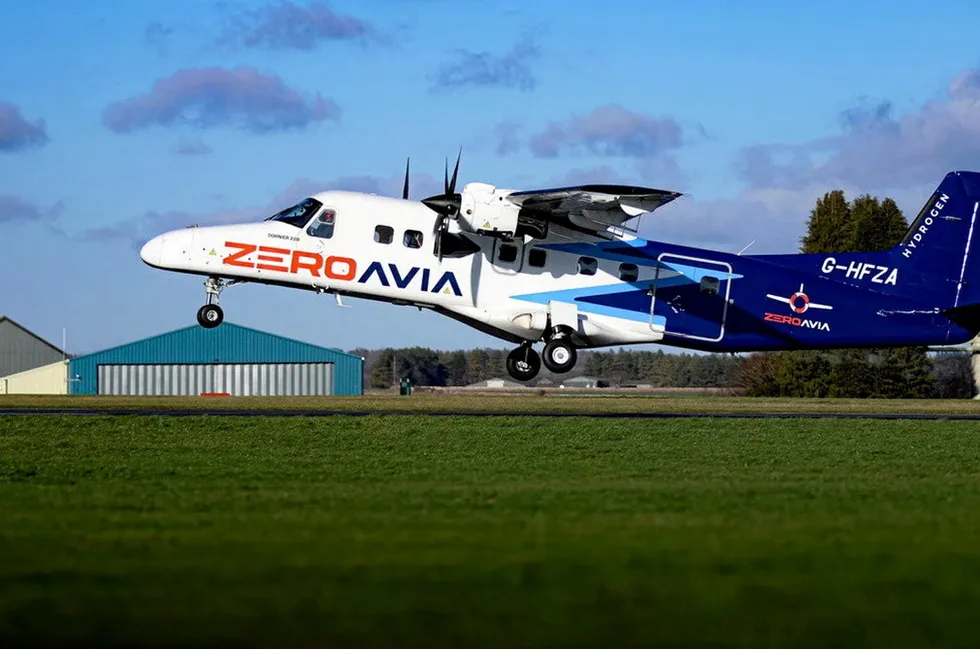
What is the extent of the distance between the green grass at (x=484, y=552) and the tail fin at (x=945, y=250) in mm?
18205

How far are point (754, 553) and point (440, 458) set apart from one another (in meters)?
10.7

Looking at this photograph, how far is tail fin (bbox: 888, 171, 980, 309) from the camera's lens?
119 ft

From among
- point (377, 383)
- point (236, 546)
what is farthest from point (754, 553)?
point (377, 383)

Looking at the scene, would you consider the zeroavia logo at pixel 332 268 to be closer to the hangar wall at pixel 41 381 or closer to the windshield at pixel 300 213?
the windshield at pixel 300 213

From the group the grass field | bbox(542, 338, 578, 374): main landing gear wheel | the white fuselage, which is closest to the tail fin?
the grass field

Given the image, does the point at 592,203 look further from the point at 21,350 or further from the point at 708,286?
the point at 21,350

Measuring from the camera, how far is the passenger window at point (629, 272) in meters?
34.6

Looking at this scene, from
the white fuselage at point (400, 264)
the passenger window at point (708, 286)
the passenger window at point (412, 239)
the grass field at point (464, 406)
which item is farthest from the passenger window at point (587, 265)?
the passenger window at point (412, 239)

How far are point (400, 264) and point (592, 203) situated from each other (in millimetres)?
5167

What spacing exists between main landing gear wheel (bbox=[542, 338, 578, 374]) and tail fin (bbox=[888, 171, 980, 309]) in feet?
30.1

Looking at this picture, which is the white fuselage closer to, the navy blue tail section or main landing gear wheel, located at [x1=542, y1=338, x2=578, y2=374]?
main landing gear wheel, located at [x1=542, y1=338, x2=578, y2=374]

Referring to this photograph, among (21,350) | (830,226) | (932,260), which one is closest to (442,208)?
(932,260)

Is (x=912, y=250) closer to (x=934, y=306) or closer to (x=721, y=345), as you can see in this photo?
(x=934, y=306)

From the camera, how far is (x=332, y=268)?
33.7 meters
